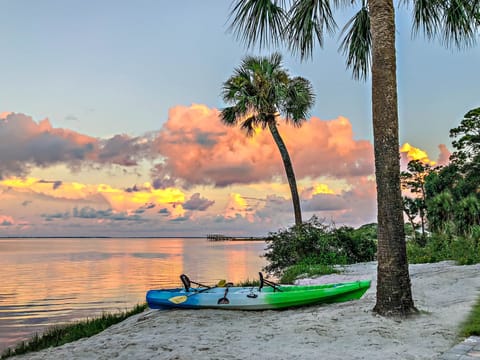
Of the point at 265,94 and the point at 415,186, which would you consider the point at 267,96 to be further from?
the point at 415,186

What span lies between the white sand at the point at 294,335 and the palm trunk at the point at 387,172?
465mm

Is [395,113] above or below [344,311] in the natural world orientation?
above

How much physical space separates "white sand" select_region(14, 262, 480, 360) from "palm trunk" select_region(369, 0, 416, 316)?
46cm

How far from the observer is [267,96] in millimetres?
23125

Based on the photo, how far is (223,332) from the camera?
775 cm

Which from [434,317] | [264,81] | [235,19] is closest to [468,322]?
[434,317]

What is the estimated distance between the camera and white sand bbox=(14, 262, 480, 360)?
6324 millimetres

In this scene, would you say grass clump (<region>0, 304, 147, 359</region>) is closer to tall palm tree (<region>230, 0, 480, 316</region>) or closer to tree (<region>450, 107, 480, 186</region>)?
tall palm tree (<region>230, 0, 480, 316</region>)

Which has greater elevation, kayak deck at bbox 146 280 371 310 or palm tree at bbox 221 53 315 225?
palm tree at bbox 221 53 315 225

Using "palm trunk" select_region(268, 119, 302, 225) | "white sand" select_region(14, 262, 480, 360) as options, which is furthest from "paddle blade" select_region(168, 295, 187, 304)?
"palm trunk" select_region(268, 119, 302, 225)

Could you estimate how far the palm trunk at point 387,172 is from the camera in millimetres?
7934

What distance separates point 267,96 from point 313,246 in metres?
7.51

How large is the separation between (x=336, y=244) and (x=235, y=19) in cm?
1389

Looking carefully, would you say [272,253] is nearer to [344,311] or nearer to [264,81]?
[264,81]
